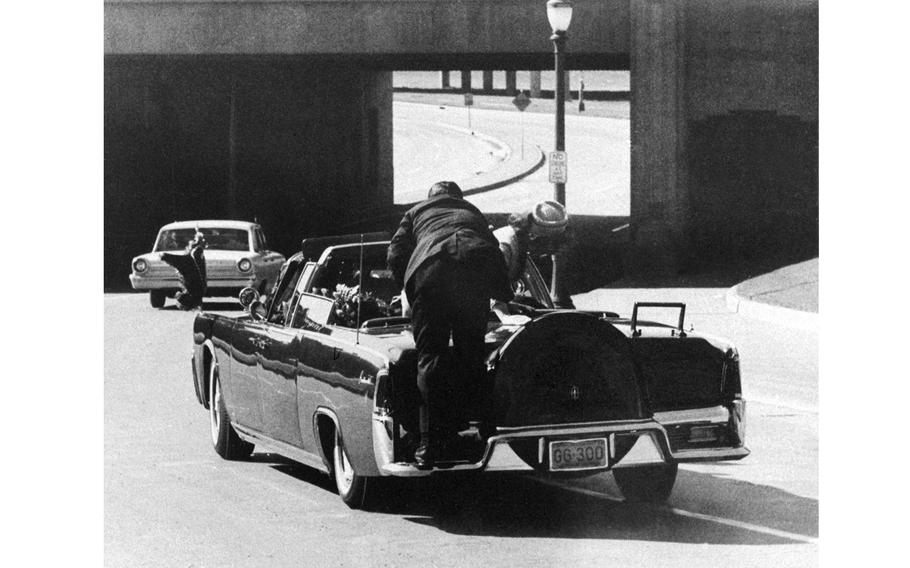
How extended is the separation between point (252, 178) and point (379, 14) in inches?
308

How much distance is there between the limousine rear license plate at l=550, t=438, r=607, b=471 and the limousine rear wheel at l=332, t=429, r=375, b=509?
3.85ft

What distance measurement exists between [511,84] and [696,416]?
95.3m

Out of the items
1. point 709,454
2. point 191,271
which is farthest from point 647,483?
point 191,271

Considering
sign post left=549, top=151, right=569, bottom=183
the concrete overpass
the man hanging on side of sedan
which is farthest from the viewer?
the concrete overpass

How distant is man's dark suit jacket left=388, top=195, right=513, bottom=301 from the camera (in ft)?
31.1

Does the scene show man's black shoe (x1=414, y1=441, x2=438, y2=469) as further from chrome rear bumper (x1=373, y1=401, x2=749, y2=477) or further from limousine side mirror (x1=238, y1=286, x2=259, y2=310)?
limousine side mirror (x1=238, y1=286, x2=259, y2=310)

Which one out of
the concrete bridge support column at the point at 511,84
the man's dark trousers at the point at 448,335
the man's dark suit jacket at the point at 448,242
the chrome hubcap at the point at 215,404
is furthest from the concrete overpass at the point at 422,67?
the concrete bridge support column at the point at 511,84

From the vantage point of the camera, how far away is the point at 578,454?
9211 mm

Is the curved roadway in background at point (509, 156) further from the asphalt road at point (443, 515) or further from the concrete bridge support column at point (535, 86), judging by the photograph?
the asphalt road at point (443, 515)

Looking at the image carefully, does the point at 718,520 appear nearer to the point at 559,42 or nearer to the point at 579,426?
the point at 579,426

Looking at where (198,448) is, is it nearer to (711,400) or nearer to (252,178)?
(711,400)

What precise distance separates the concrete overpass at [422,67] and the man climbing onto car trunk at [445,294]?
70.8 feet

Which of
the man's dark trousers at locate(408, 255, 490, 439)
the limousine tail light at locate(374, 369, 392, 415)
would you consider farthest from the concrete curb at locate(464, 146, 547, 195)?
the limousine tail light at locate(374, 369, 392, 415)
